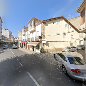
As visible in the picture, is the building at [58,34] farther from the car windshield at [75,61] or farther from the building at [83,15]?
the car windshield at [75,61]

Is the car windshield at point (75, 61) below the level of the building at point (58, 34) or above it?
below

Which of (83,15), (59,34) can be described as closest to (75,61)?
(83,15)

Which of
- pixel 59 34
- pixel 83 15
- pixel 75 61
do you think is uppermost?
pixel 83 15

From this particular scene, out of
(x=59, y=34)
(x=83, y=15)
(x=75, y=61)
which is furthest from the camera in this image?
(x=59, y=34)

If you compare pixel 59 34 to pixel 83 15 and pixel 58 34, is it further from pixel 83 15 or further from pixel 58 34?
pixel 83 15

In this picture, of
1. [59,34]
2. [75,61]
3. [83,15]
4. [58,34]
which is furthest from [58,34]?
[75,61]

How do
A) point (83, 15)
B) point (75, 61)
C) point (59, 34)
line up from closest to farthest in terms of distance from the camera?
1. point (75, 61)
2. point (83, 15)
3. point (59, 34)

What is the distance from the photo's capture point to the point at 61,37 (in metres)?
52.1

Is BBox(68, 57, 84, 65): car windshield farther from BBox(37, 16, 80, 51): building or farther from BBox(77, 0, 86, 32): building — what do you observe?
BBox(37, 16, 80, 51): building

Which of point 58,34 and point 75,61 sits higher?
point 58,34

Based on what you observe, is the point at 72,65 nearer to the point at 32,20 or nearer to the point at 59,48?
the point at 59,48

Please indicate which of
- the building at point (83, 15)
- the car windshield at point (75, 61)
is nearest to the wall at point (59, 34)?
the building at point (83, 15)

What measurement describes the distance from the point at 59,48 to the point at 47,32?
18.0 feet

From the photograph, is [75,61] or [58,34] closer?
[75,61]
